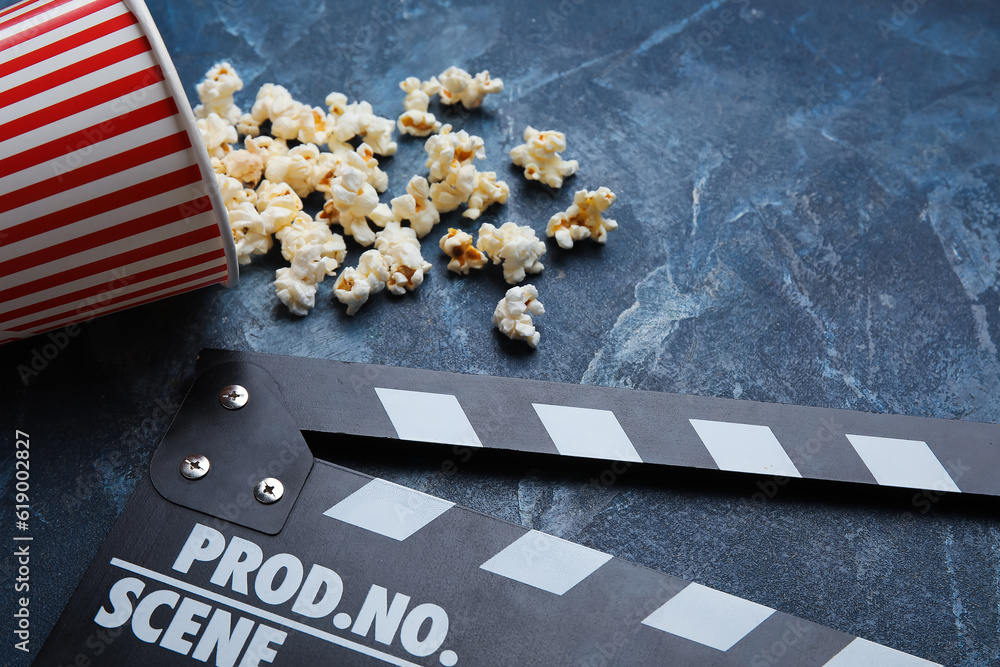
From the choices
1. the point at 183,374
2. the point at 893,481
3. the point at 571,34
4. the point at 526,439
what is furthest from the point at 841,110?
the point at 183,374

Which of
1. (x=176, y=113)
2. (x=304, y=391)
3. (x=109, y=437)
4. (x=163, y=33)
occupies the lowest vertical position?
(x=109, y=437)

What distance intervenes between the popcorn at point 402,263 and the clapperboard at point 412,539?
5.6 inches

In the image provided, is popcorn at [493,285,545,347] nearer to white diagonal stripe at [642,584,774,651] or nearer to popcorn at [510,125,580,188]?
popcorn at [510,125,580,188]

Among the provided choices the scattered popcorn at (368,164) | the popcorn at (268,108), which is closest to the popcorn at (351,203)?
the scattered popcorn at (368,164)

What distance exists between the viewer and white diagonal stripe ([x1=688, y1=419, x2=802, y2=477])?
3.17ft

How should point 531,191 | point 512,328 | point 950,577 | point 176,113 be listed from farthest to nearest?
point 531,191
point 512,328
point 950,577
point 176,113

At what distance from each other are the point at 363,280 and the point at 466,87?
379 mm

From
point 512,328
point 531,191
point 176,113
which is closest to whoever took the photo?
point 176,113

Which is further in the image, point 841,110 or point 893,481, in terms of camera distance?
point 841,110

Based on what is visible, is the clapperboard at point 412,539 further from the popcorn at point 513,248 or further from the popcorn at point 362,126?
the popcorn at point 362,126

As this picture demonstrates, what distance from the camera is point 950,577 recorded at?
950mm

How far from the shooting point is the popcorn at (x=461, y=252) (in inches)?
43.6

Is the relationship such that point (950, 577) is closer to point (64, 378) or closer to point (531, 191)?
point (531, 191)

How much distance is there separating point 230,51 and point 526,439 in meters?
0.81
